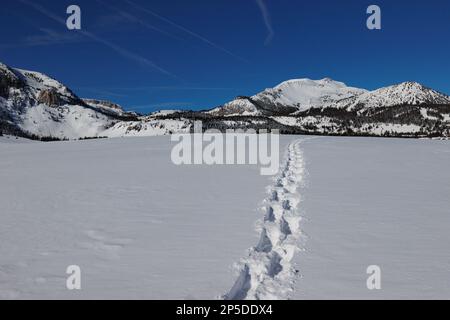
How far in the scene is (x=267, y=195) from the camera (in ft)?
38.4

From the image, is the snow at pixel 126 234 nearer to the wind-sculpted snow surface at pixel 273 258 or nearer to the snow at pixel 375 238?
the wind-sculpted snow surface at pixel 273 258

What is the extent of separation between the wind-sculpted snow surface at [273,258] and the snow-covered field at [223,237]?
0.02 m

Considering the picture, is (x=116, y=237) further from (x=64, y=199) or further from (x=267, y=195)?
(x=267, y=195)

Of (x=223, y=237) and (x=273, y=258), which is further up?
(x=223, y=237)

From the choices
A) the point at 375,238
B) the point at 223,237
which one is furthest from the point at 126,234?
the point at 375,238

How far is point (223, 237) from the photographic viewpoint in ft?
25.1

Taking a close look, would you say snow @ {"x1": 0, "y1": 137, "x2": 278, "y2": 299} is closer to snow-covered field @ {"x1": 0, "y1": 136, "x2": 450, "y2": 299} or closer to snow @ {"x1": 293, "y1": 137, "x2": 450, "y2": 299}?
snow-covered field @ {"x1": 0, "y1": 136, "x2": 450, "y2": 299}

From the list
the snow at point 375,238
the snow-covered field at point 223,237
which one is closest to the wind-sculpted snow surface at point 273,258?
the snow-covered field at point 223,237

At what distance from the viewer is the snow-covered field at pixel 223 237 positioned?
17.8 feet

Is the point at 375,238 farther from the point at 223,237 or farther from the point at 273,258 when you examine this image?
the point at 223,237

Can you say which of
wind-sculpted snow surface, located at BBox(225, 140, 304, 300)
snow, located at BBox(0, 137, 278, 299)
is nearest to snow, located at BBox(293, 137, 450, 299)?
wind-sculpted snow surface, located at BBox(225, 140, 304, 300)

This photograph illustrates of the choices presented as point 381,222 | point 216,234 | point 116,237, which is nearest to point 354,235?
point 381,222

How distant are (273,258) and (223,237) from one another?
138 cm
